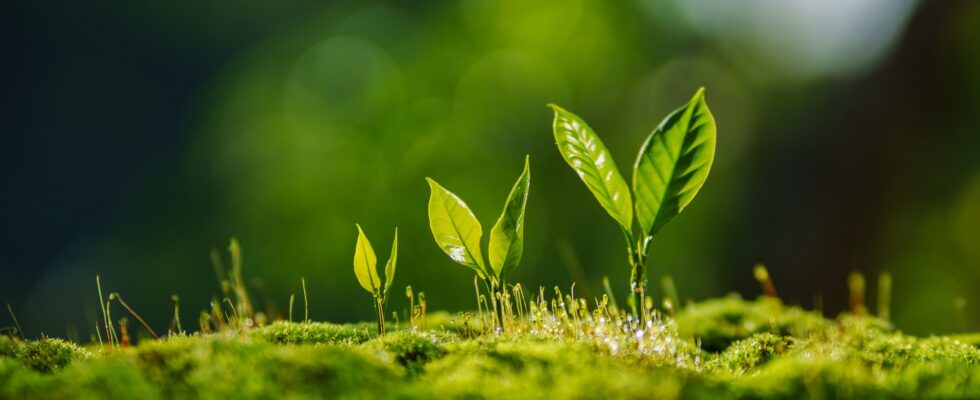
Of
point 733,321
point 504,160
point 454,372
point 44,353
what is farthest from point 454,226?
point 504,160

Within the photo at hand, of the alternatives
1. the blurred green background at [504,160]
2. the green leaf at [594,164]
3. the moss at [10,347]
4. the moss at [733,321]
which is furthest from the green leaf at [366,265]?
the blurred green background at [504,160]

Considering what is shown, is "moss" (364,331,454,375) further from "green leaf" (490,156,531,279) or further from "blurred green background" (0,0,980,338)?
"blurred green background" (0,0,980,338)

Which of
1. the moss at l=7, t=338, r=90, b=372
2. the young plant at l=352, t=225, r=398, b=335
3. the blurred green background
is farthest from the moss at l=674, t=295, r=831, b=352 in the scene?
the blurred green background

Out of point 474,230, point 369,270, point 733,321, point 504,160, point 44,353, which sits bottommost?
point 733,321

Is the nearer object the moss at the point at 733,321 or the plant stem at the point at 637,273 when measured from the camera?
the plant stem at the point at 637,273

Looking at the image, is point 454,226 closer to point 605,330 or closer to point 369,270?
point 369,270

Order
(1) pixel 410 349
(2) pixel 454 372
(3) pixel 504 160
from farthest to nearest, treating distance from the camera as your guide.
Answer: (3) pixel 504 160
(1) pixel 410 349
(2) pixel 454 372

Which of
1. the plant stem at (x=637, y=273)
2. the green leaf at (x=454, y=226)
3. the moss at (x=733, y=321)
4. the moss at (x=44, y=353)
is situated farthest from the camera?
the moss at (x=733, y=321)

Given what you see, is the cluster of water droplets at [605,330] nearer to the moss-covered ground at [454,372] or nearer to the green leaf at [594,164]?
the moss-covered ground at [454,372]
